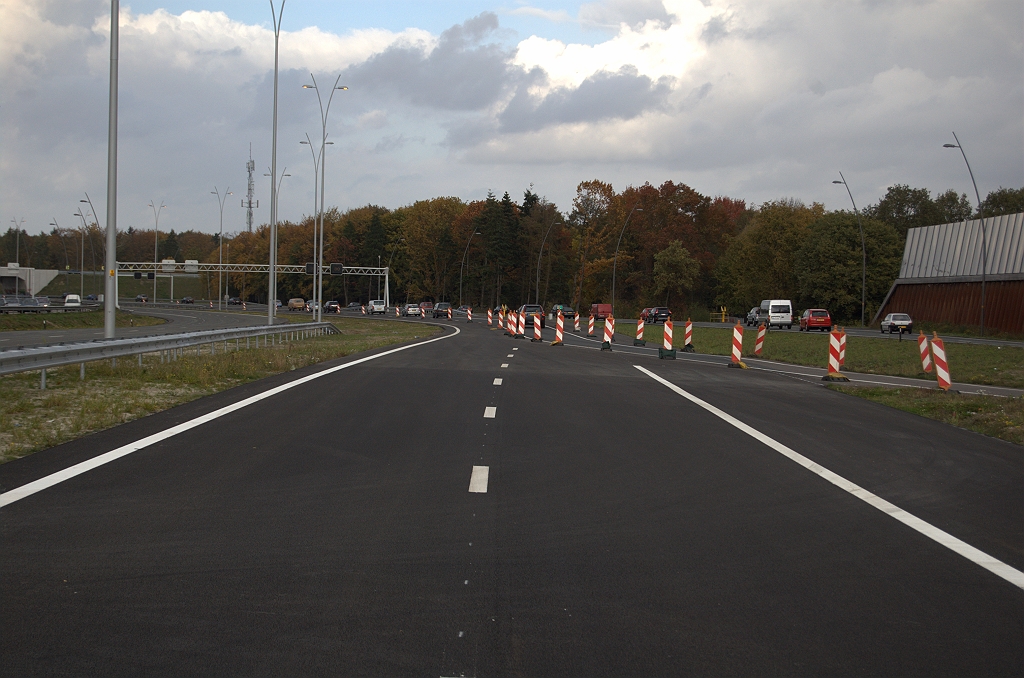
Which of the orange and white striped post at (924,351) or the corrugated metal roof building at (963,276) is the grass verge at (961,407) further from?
the corrugated metal roof building at (963,276)

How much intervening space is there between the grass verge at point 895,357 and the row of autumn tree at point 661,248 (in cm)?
3850

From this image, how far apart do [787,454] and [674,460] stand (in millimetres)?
1575

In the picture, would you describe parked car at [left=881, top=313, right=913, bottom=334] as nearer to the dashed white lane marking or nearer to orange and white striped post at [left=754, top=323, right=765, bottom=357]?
orange and white striped post at [left=754, top=323, right=765, bottom=357]

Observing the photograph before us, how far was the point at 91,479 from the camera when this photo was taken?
812 cm

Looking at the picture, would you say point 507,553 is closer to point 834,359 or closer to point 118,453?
point 118,453

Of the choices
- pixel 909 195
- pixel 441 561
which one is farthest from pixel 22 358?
pixel 909 195

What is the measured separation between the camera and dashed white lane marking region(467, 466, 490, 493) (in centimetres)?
817

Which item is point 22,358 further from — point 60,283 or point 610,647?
point 60,283

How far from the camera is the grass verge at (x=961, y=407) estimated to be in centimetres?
1373

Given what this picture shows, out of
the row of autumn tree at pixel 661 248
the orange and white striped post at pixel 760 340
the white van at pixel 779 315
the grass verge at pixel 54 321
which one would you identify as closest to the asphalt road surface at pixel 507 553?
the orange and white striped post at pixel 760 340

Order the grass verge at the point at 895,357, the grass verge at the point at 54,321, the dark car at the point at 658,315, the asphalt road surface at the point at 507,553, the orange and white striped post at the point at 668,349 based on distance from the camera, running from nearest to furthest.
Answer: the asphalt road surface at the point at 507,553 → the grass verge at the point at 895,357 → the orange and white striped post at the point at 668,349 → the grass verge at the point at 54,321 → the dark car at the point at 658,315

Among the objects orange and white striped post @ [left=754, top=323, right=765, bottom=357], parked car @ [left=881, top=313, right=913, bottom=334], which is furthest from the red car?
orange and white striped post @ [left=754, top=323, right=765, bottom=357]

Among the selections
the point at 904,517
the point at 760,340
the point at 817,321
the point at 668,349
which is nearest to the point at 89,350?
the point at 904,517

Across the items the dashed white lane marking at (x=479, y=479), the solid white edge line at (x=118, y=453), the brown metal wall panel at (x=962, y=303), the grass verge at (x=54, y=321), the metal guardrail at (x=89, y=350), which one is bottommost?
the grass verge at (x=54, y=321)
